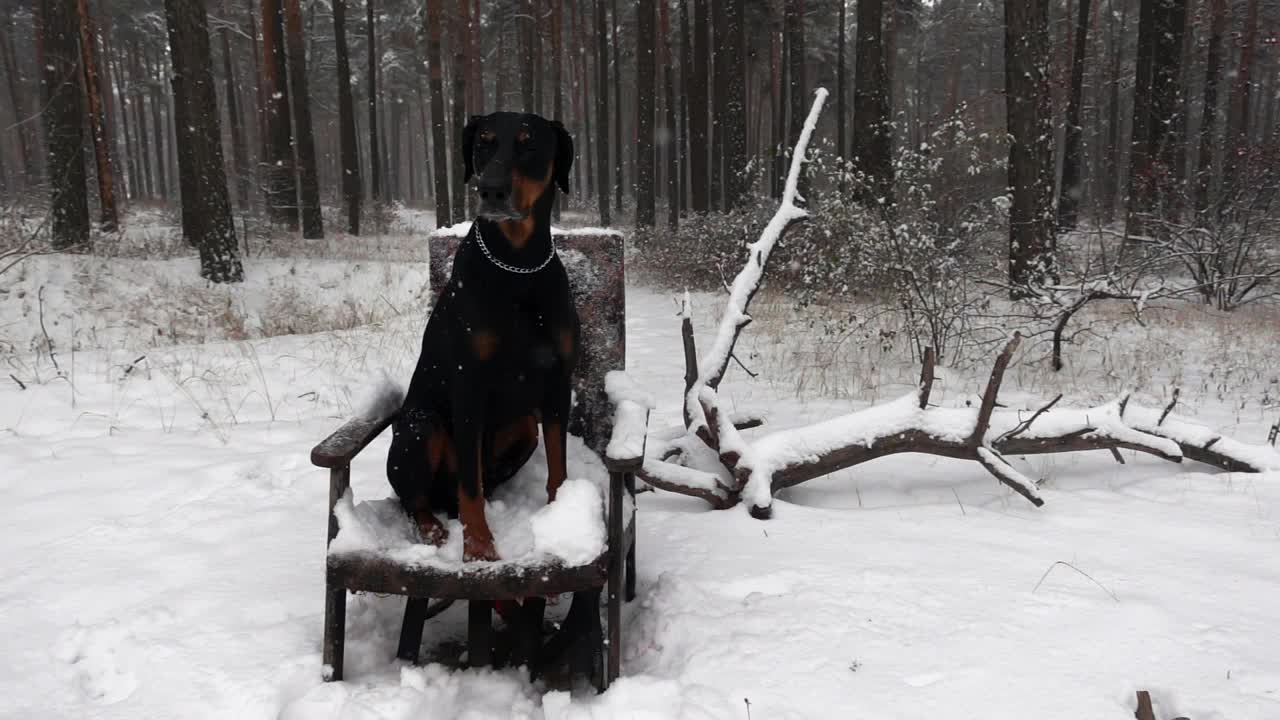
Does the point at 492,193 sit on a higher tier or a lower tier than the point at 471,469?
higher

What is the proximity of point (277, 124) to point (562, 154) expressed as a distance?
52.0 ft

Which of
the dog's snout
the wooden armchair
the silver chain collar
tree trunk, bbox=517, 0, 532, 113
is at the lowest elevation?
the wooden armchair

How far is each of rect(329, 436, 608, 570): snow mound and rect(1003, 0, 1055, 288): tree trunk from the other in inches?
281

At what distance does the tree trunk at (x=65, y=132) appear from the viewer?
1066cm

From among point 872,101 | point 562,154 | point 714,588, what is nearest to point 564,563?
point 714,588

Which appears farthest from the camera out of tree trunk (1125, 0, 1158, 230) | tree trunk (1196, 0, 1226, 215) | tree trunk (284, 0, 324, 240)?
tree trunk (284, 0, 324, 240)

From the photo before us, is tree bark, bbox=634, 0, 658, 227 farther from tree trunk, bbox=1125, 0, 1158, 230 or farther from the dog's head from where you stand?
the dog's head

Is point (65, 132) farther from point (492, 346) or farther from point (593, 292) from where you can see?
point (492, 346)

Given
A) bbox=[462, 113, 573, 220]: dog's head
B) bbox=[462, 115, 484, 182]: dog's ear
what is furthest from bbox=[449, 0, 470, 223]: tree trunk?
bbox=[462, 113, 573, 220]: dog's head

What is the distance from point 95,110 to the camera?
12688mm

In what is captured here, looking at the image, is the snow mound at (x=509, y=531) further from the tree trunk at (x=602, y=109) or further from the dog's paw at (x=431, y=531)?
the tree trunk at (x=602, y=109)

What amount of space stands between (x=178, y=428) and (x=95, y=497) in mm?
1284

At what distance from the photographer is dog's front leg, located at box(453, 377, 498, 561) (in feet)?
6.98

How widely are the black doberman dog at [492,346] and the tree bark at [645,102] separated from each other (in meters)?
14.9
